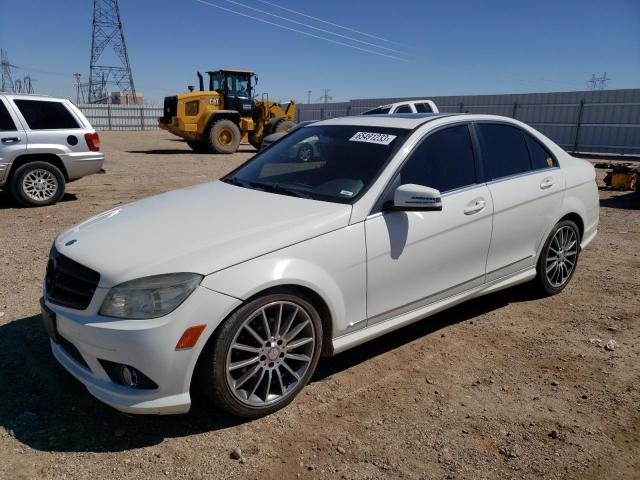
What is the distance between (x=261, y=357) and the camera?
279cm

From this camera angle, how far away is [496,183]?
389 centimetres

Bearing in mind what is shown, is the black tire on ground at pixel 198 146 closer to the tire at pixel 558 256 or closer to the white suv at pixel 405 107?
the white suv at pixel 405 107

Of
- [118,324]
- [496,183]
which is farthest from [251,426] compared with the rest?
[496,183]

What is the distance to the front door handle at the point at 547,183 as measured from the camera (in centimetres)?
426

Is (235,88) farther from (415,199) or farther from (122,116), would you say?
(122,116)

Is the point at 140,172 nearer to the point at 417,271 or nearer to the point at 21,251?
the point at 21,251

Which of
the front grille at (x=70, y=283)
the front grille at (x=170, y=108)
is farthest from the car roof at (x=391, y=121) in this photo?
the front grille at (x=170, y=108)

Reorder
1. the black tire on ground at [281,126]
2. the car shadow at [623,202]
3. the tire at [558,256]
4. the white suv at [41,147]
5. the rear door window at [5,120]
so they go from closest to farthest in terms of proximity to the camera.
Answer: the tire at [558,256], the rear door window at [5,120], the white suv at [41,147], the car shadow at [623,202], the black tire on ground at [281,126]

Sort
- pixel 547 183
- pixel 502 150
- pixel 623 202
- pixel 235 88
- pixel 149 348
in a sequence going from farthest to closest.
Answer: pixel 235 88 < pixel 623 202 < pixel 547 183 < pixel 502 150 < pixel 149 348

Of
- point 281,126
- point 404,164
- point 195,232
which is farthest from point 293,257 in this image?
point 281,126

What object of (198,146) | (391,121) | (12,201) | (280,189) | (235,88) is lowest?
(12,201)

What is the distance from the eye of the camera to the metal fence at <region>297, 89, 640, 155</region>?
20.1 m

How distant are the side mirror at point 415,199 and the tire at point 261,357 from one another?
844 mm

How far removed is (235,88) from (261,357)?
60.6ft
